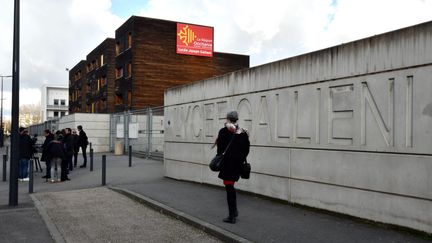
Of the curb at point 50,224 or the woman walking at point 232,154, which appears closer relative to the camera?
the curb at point 50,224

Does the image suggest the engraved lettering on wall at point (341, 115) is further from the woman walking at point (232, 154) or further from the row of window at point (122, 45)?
the row of window at point (122, 45)

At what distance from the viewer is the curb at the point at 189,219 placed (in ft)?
18.9

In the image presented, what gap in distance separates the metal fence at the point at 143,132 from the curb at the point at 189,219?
11171 millimetres

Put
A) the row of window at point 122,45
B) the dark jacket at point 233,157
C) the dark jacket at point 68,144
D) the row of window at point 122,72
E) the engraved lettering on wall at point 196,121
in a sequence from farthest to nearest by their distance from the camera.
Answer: the row of window at point 122,45
the row of window at point 122,72
the dark jacket at point 68,144
the engraved lettering on wall at point 196,121
the dark jacket at point 233,157

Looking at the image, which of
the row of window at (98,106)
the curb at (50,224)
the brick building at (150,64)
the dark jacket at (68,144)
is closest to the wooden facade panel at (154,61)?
the brick building at (150,64)

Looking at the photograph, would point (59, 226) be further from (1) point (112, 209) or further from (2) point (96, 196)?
(2) point (96, 196)

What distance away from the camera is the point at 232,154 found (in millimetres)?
6375

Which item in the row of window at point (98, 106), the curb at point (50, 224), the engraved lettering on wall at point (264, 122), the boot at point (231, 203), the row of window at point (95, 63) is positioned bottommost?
the curb at point (50, 224)

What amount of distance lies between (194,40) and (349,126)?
3780 cm

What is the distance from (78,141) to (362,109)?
13616 millimetres

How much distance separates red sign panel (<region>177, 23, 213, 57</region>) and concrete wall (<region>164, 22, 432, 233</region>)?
32928mm

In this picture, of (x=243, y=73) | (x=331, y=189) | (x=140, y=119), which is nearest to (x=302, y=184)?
(x=331, y=189)

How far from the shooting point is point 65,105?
102188 mm

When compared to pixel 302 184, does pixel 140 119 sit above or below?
above
